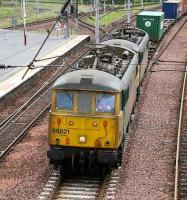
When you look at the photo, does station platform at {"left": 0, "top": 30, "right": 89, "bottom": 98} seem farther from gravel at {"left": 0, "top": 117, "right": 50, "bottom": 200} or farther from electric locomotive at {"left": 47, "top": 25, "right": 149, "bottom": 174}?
electric locomotive at {"left": 47, "top": 25, "right": 149, "bottom": 174}

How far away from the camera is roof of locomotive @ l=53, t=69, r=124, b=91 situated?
1524 cm

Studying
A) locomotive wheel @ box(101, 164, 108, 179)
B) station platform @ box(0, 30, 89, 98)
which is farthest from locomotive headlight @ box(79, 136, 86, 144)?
station platform @ box(0, 30, 89, 98)

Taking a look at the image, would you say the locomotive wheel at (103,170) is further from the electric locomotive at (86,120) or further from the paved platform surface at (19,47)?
the paved platform surface at (19,47)

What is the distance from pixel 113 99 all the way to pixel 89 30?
47.4 m

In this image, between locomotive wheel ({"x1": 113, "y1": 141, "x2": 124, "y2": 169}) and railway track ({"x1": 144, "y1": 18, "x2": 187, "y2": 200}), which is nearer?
railway track ({"x1": 144, "y1": 18, "x2": 187, "y2": 200})

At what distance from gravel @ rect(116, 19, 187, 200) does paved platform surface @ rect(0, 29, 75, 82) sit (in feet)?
34.1

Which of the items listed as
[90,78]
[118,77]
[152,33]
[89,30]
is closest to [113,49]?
[118,77]

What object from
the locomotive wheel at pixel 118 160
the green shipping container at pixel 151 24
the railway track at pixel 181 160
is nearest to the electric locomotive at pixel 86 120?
the locomotive wheel at pixel 118 160

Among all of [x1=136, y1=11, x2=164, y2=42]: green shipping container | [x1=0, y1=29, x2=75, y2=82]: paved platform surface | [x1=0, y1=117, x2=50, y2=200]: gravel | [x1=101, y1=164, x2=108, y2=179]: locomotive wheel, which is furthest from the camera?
[x1=136, y1=11, x2=164, y2=42]: green shipping container

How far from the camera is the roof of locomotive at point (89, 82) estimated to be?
15.2 m

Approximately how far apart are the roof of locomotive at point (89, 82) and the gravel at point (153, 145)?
9.69ft

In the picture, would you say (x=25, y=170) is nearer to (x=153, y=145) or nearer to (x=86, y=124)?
(x=86, y=124)

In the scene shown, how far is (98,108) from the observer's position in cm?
1530

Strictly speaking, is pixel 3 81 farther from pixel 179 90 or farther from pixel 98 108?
pixel 98 108
